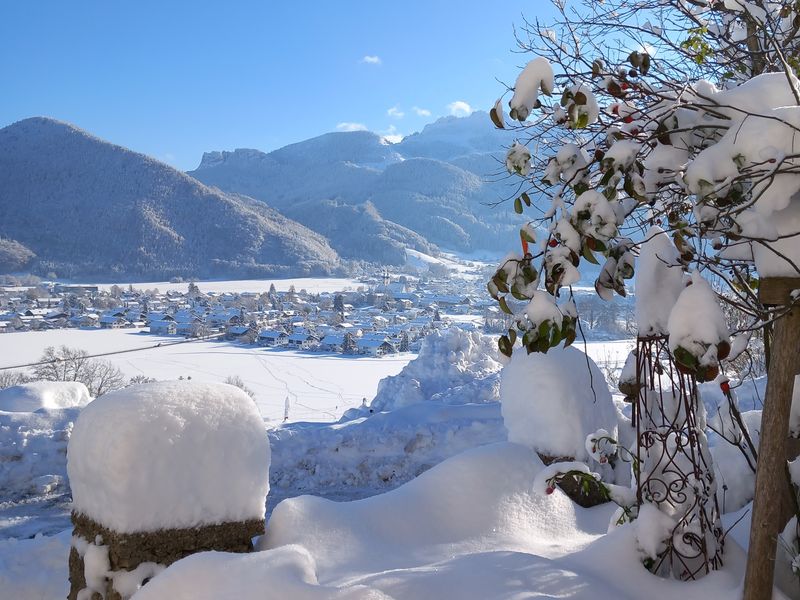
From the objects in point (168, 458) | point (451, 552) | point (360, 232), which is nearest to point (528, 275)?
point (451, 552)

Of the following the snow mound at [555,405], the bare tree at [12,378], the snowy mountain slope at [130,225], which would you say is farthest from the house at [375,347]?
the snowy mountain slope at [130,225]

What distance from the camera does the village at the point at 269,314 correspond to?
49.3 metres

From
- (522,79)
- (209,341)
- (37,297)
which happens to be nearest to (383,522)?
(522,79)

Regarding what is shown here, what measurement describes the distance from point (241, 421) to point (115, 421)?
60cm

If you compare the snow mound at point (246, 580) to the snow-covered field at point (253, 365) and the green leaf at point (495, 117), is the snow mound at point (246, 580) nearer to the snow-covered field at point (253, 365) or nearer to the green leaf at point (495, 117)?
the green leaf at point (495, 117)

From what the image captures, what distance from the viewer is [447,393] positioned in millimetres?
13664

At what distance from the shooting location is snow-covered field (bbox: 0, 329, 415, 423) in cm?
2938

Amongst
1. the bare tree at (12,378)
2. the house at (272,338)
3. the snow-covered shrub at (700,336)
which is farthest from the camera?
the house at (272,338)

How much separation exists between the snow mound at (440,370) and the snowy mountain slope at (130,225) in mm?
79359

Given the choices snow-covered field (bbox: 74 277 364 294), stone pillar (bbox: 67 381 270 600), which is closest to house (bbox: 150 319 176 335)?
snow-covered field (bbox: 74 277 364 294)

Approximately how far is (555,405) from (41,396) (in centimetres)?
1094

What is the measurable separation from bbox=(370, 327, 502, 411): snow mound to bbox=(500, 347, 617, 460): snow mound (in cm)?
886

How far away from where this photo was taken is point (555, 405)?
4.80 m

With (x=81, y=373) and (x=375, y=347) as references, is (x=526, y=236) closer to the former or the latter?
(x=81, y=373)
